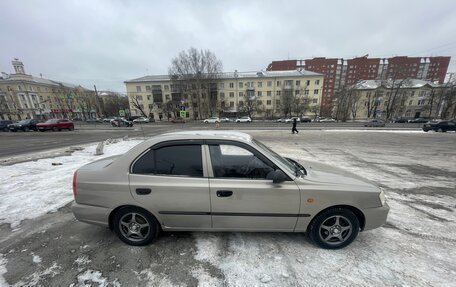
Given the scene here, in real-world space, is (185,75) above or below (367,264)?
above

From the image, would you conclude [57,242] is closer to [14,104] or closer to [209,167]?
[209,167]

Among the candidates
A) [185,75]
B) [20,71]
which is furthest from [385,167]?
[20,71]

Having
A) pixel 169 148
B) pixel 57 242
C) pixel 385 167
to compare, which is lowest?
pixel 385 167

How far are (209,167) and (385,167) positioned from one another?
7271 millimetres

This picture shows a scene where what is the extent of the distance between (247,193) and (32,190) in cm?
554

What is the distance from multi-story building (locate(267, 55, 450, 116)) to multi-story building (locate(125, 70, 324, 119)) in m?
27.2

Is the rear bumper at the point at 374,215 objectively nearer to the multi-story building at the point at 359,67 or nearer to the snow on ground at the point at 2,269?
the snow on ground at the point at 2,269

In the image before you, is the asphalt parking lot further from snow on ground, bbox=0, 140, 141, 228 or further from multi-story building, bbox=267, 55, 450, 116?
multi-story building, bbox=267, 55, 450, 116

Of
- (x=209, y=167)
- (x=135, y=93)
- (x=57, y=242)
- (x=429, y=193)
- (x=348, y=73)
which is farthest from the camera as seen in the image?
(x=348, y=73)

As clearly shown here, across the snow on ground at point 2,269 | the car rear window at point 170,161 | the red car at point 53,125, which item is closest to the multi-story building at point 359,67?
the red car at point 53,125

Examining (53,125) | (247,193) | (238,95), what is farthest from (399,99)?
(53,125)

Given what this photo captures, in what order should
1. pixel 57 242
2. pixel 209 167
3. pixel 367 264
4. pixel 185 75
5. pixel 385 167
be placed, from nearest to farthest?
1. pixel 367 264
2. pixel 209 167
3. pixel 57 242
4. pixel 385 167
5. pixel 185 75

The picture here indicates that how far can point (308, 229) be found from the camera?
2.42 meters

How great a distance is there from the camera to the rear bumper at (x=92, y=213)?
95.0 inches
